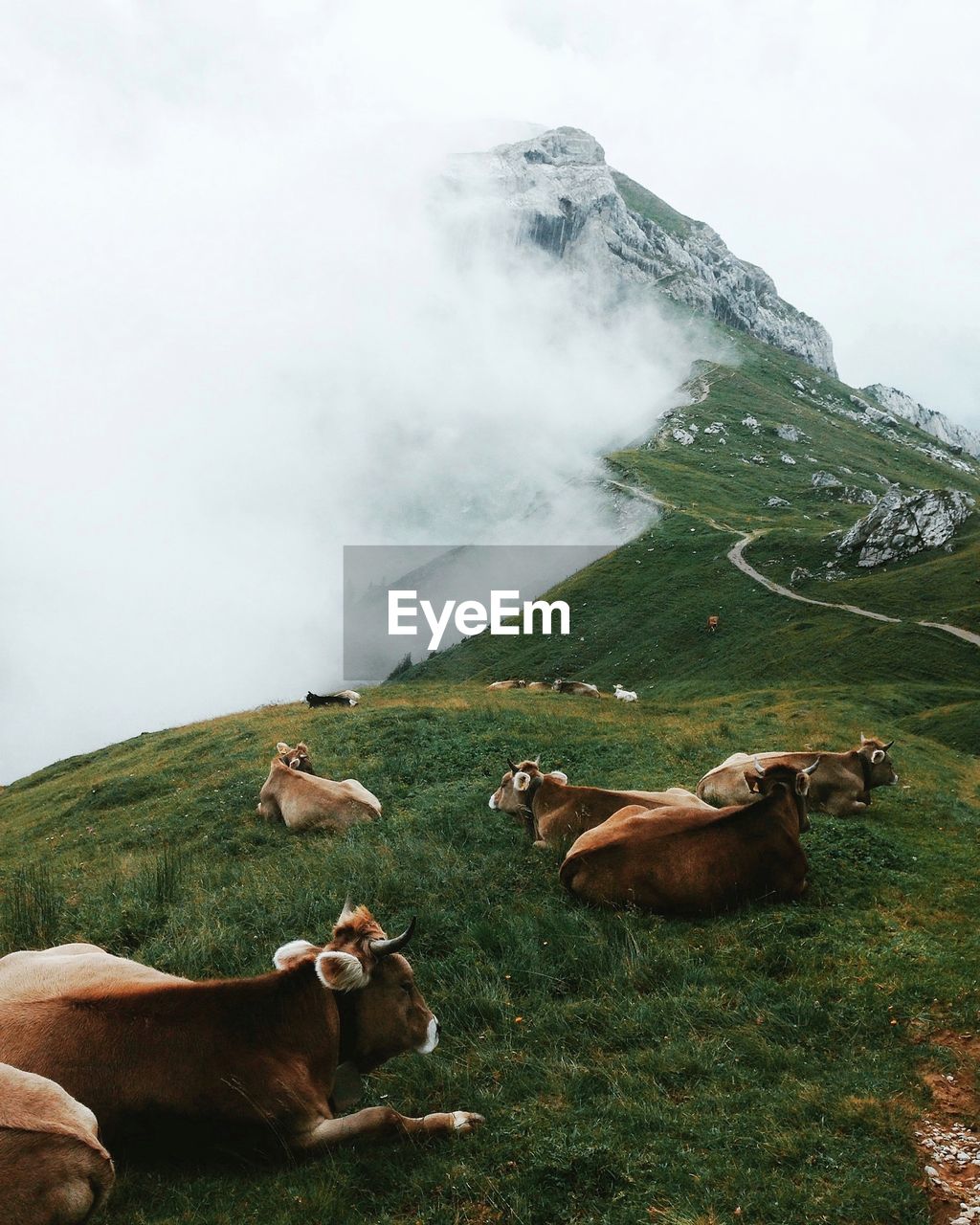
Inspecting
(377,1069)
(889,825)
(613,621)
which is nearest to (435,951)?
(377,1069)

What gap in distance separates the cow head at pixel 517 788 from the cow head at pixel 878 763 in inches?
296

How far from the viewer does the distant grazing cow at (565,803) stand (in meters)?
13.0

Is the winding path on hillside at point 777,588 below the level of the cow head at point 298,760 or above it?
above

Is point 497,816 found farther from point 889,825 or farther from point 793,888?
point 889,825

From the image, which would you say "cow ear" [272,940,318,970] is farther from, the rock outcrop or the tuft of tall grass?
the rock outcrop

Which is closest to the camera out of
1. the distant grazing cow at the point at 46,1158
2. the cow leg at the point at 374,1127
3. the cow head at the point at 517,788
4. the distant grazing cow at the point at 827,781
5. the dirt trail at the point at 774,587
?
the distant grazing cow at the point at 46,1158

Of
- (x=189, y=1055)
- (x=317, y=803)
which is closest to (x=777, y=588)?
(x=317, y=803)

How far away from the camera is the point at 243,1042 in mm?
6188

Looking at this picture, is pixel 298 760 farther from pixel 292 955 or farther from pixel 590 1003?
pixel 292 955

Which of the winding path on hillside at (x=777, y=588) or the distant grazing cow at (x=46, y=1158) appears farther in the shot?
the winding path on hillside at (x=777, y=588)

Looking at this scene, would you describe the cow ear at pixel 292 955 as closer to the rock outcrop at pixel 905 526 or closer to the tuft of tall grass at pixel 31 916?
the tuft of tall grass at pixel 31 916

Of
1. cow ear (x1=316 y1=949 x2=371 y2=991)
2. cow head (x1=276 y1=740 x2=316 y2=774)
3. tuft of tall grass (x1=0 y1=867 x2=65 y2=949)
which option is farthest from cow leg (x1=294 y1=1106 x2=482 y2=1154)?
cow head (x1=276 y1=740 x2=316 y2=774)

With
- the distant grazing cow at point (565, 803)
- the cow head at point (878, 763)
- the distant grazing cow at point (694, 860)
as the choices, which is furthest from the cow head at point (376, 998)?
the cow head at point (878, 763)

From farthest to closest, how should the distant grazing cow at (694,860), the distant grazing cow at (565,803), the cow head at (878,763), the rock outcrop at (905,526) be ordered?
the rock outcrop at (905,526), the cow head at (878,763), the distant grazing cow at (565,803), the distant grazing cow at (694,860)
